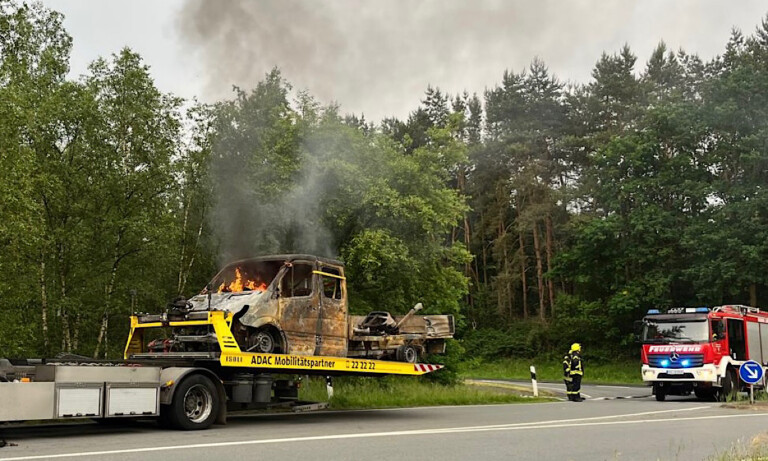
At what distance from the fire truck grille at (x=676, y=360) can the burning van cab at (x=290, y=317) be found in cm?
858

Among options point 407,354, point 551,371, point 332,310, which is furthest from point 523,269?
point 332,310

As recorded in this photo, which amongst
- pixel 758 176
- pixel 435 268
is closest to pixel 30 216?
pixel 435 268

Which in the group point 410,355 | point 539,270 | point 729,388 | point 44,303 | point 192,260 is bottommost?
point 729,388

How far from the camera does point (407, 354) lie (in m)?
15.9

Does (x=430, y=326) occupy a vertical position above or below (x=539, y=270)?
below

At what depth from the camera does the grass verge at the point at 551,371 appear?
38312 mm

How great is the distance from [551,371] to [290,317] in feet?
106

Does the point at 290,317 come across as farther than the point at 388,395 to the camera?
No

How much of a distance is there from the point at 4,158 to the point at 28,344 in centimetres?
478

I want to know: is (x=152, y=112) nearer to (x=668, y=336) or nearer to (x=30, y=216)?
(x=30, y=216)

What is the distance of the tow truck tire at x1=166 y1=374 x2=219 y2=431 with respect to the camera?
450 inches

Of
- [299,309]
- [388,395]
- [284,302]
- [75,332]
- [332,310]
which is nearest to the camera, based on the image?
[284,302]

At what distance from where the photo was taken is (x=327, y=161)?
2183 centimetres

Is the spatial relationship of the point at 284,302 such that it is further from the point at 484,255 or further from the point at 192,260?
the point at 484,255
